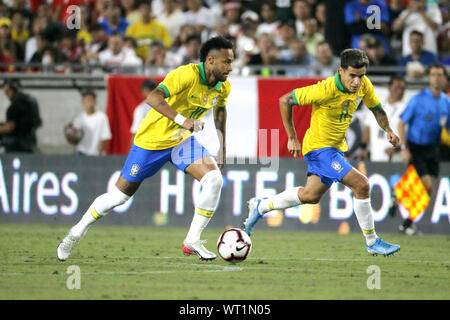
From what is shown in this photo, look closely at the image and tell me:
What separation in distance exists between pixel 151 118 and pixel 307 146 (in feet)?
6.53

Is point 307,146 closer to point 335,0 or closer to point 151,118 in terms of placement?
point 151,118

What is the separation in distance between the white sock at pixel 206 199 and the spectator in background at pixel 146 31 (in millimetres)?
8772

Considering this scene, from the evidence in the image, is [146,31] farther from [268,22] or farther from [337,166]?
[337,166]

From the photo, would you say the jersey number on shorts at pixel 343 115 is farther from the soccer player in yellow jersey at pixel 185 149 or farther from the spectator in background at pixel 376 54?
the spectator in background at pixel 376 54

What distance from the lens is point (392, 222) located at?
48.2 ft

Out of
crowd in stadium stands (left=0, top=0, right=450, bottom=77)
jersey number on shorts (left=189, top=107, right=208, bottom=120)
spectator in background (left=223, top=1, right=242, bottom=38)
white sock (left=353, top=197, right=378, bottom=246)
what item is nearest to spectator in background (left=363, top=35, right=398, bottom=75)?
crowd in stadium stands (left=0, top=0, right=450, bottom=77)

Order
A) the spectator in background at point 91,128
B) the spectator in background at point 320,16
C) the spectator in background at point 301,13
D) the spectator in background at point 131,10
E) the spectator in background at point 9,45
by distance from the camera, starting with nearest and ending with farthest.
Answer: the spectator in background at point 91,128
the spectator in background at point 320,16
the spectator in background at point 301,13
the spectator in background at point 9,45
the spectator in background at point 131,10

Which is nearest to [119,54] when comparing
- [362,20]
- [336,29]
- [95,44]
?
[95,44]

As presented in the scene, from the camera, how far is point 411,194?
14.5m

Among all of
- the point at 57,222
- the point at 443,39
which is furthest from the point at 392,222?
the point at 57,222

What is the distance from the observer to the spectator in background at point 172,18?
61.4 ft

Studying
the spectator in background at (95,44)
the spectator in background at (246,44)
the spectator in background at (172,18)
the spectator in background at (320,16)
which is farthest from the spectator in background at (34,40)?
the spectator in background at (320,16)

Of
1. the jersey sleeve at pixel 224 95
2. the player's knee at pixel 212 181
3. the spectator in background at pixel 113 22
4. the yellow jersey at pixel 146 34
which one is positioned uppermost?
the spectator in background at pixel 113 22

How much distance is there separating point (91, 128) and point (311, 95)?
659cm
